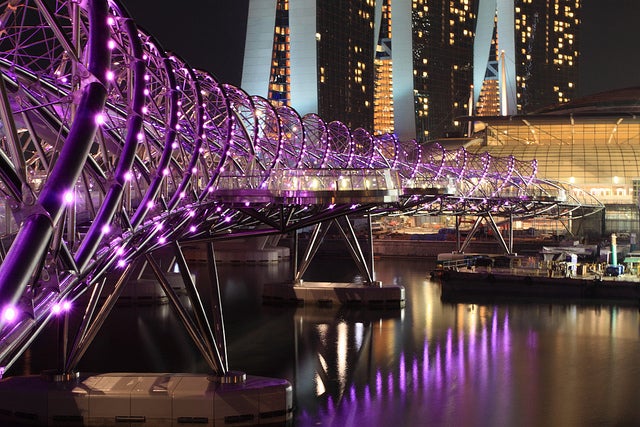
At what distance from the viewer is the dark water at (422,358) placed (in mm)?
33344

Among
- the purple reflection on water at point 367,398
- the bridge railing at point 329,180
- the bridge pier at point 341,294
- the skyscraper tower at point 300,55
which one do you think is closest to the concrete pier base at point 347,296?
the bridge pier at point 341,294

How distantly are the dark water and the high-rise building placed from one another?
77187mm

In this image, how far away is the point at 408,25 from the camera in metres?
161

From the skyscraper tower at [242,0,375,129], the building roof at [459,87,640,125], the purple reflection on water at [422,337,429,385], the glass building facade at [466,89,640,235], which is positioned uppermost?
the skyscraper tower at [242,0,375,129]

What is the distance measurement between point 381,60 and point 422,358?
Result: 14186 cm

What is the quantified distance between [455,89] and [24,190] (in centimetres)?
17862

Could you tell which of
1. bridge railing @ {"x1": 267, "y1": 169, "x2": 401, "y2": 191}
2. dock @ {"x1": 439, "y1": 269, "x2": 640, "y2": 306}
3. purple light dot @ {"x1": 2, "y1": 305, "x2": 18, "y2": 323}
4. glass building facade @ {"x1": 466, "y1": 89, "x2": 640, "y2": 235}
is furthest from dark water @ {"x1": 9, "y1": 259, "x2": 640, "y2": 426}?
glass building facade @ {"x1": 466, "y1": 89, "x2": 640, "y2": 235}

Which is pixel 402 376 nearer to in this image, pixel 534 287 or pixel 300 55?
pixel 534 287

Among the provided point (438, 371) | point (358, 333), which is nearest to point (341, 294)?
point (358, 333)

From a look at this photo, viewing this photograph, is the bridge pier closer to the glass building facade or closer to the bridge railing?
the bridge railing

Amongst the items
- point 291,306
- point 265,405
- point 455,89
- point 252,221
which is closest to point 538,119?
point 455,89

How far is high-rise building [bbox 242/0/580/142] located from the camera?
446ft

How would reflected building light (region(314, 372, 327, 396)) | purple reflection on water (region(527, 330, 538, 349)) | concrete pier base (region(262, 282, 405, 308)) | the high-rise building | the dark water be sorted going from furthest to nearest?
the high-rise building → concrete pier base (region(262, 282, 405, 308)) → purple reflection on water (region(527, 330, 538, 349)) → reflected building light (region(314, 372, 327, 396)) → the dark water

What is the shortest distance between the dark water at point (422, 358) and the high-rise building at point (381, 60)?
7719 cm
